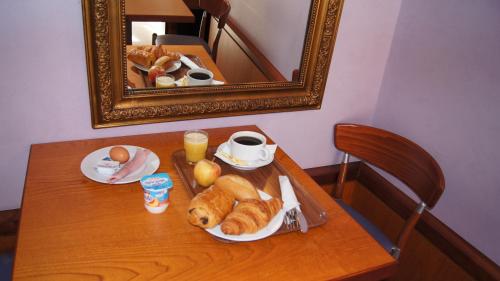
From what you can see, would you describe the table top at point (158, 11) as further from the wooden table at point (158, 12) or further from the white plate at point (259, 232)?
the white plate at point (259, 232)

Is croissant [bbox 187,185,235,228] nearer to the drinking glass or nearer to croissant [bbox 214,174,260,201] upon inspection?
croissant [bbox 214,174,260,201]

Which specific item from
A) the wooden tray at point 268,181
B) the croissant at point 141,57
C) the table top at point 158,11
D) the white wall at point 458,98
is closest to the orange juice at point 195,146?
the wooden tray at point 268,181

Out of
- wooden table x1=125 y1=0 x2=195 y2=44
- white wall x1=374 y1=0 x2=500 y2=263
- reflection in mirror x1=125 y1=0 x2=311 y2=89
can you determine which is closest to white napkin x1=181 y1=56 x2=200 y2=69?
reflection in mirror x1=125 y1=0 x2=311 y2=89

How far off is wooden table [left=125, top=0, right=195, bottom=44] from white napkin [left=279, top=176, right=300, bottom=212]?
609 millimetres

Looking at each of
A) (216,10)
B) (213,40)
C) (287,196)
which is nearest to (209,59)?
(213,40)

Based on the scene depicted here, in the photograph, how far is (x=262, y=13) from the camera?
1342 millimetres

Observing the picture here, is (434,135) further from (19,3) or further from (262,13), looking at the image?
(19,3)

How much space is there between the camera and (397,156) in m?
1.43

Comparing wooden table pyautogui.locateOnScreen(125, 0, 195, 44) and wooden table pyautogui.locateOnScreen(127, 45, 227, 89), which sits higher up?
wooden table pyautogui.locateOnScreen(125, 0, 195, 44)

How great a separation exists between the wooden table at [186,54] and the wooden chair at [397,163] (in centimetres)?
57

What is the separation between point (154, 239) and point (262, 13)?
85 centimetres

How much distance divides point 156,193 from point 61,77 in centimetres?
49

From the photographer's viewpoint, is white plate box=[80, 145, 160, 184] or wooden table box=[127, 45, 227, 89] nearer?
white plate box=[80, 145, 160, 184]

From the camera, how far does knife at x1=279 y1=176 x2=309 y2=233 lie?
97cm
